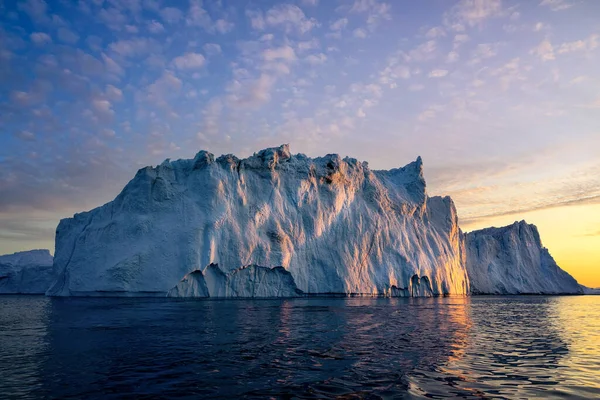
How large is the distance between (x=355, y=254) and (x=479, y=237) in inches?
1265

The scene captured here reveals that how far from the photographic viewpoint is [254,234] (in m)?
36.3

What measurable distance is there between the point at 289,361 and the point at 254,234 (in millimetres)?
A: 27514

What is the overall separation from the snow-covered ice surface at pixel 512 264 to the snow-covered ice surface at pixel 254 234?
664 inches

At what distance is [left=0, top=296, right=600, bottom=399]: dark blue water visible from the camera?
22.5ft

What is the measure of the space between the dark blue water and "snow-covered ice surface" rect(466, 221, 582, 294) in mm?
50102

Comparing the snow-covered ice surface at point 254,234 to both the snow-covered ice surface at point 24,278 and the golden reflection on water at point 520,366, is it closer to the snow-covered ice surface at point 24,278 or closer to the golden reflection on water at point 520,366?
the snow-covered ice surface at point 24,278

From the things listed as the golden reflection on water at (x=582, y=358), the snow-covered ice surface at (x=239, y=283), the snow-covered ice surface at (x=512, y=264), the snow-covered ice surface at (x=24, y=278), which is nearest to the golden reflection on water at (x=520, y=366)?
the golden reflection on water at (x=582, y=358)

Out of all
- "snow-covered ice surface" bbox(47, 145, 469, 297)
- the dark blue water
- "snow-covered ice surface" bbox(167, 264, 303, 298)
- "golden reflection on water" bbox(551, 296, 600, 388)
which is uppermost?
"snow-covered ice surface" bbox(47, 145, 469, 297)

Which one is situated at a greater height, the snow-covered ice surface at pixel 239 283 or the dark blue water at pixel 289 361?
the snow-covered ice surface at pixel 239 283

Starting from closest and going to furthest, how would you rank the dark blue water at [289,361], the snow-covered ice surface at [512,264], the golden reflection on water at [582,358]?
1. the dark blue water at [289,361]
2. the golden reflection on water at [582,358]
3. the snow-covered ice surface at [512,264]

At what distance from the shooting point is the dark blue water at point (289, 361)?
6.85 m

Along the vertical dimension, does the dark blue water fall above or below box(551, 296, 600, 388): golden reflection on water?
above

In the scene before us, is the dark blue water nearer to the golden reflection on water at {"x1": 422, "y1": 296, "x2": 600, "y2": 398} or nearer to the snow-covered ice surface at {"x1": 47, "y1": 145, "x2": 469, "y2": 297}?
the golden reflection on water at {"x1": 422, "y1": 296, "x2": 600, "y2": 398}

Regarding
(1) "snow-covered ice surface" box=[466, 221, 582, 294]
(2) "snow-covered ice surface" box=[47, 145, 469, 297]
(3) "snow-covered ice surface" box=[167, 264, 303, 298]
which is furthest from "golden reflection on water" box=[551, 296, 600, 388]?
(1) "snow-covered ice surface" box=[466, 221, 582, 294]
